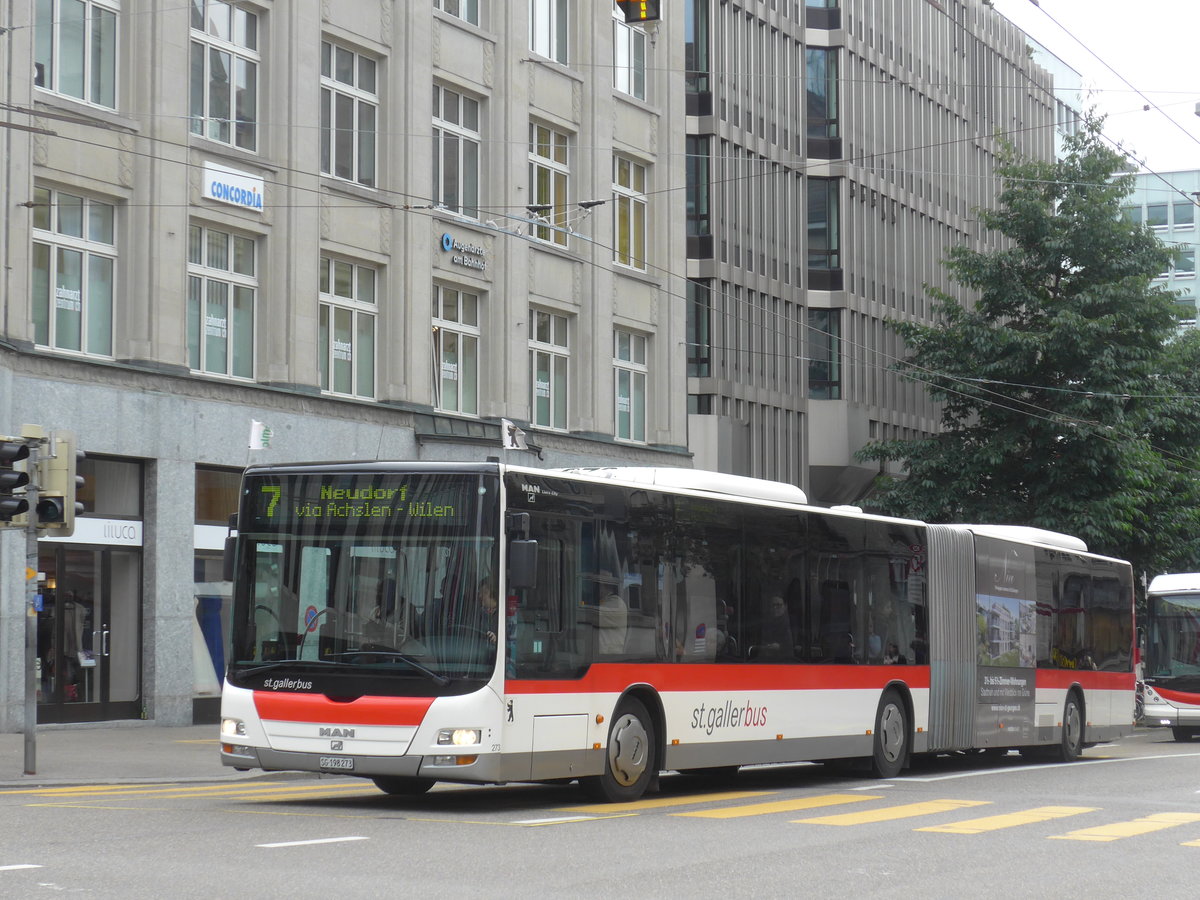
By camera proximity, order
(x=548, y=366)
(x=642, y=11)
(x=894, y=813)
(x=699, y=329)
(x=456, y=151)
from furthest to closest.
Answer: (x=699, y=329)
(x=548, y=366)
(x=456, y=151)
(x=642, y=11)
(x=894, y=813)

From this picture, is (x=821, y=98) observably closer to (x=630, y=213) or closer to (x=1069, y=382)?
(x=1069, y=382)

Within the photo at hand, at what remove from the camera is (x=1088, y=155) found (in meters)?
42.6

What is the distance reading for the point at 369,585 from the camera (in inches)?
537

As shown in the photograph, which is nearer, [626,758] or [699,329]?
[626,758]

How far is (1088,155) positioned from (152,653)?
25.7 m

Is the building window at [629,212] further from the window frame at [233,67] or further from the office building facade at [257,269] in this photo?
the window frame at [233,67]

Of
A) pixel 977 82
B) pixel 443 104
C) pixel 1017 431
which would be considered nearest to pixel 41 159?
pixel 443 104

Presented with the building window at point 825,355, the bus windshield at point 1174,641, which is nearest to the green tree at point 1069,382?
the bus windshield at point 1174,641

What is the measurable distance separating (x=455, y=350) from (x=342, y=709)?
2043cm

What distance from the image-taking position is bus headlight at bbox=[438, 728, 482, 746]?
524 inches

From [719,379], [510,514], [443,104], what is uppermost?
[443,104]

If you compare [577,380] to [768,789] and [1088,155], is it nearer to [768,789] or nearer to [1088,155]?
[1088,155]

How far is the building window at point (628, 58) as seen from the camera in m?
38.1

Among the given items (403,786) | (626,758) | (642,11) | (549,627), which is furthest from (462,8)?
(549,627)
